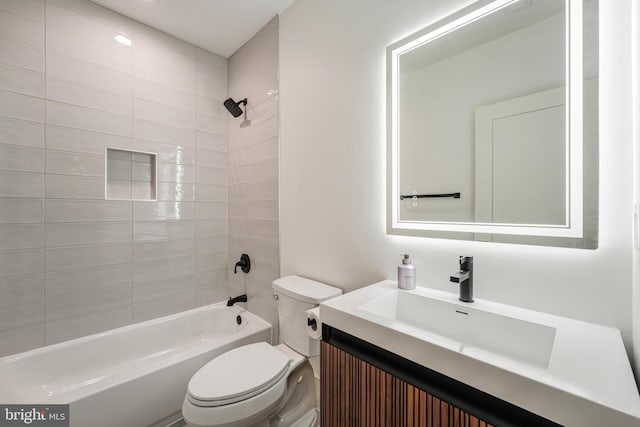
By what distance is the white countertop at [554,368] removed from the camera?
0.47 meters

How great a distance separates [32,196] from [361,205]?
6.45 ft

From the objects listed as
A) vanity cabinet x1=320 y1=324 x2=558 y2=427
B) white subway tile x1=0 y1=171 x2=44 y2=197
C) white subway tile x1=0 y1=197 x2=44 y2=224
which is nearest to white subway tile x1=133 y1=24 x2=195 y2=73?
white subway tile x1=0 y1=171 x2=44 y2=197

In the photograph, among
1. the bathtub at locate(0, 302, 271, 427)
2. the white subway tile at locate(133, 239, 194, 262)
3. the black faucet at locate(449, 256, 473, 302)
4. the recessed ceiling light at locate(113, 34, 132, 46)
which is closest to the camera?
the black faucet at locate(449, 256, 473, 302)

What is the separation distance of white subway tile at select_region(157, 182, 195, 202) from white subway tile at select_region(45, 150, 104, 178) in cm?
37

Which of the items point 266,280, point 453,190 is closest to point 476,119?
point 453,190

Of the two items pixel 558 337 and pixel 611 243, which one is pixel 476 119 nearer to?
pixel 611 243

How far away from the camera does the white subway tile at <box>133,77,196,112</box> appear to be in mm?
1982

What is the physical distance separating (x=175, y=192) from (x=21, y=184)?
32.8 inches

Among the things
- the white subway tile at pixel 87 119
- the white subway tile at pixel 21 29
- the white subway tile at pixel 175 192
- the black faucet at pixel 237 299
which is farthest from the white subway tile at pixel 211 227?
the white subway tile at pixel 21 29

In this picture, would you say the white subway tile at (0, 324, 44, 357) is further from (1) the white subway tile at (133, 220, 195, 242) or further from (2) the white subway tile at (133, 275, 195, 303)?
(1) the white subway tile at (133, 220, 195, 242)

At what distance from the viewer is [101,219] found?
184 centimetres

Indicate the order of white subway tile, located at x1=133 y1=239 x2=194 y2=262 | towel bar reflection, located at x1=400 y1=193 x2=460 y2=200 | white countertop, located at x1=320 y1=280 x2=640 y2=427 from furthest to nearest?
white subway tile, located at x1=133 y1=239 x2=194 y2=262
towel bar reflection, located at x1=400 y1=193 x2=460 y2=200
white countertop, located at x1=320 y1=280 x2=640 y2=427

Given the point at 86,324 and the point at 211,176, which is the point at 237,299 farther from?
the point at 211,176

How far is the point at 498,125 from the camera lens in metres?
0.98
